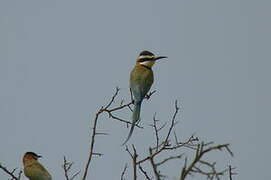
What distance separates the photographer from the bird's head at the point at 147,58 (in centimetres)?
697

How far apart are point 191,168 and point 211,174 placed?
104 mm

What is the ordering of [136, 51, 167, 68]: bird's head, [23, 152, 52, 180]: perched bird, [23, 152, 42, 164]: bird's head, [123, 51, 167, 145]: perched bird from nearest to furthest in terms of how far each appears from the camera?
[23, 152, 52, 180]: perched bird
[123, 51, 167, 145]: perched bird
[23, 152, 42, 164]: bird's head
[136, 51, 167, 68]: bird's head

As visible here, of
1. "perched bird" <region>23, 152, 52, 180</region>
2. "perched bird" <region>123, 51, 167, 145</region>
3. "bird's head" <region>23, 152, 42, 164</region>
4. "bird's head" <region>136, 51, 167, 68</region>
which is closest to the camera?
"perched bird" <region>23, 152, 52, 180</region>

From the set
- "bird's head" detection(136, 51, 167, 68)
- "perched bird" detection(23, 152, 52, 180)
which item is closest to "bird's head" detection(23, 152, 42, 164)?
"perched bird" detection(23, 152, 52, 180)

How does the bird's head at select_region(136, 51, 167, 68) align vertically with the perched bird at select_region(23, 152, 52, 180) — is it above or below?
above

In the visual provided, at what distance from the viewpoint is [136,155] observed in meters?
3.29

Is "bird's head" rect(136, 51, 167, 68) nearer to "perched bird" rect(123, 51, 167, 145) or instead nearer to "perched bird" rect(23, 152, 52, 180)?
"perched bird" rect(123, 51, 167, 145)

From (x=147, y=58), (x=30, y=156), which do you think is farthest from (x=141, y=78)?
(x=30, y=156)

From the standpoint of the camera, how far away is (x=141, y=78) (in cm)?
664

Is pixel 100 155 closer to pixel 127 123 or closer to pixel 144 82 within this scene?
pixel 127 123

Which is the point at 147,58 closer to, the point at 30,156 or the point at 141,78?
the point at 141,78

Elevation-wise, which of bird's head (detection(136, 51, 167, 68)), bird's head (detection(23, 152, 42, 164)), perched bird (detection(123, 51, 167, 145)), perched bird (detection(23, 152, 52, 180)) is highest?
bird's head (detection(136, 51, 167, 68))

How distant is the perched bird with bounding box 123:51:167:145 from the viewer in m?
6.18

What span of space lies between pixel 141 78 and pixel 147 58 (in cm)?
45
